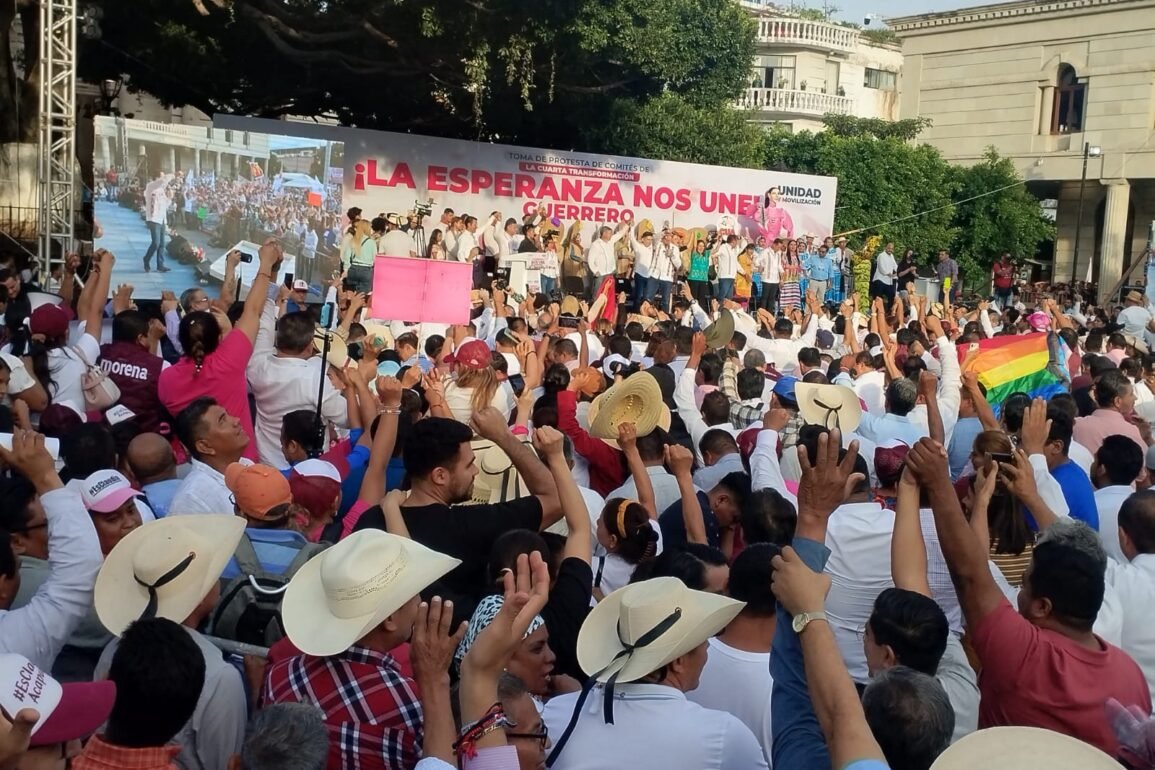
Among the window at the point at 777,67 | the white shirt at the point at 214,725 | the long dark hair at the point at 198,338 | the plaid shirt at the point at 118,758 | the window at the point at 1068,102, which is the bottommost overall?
the white shirt at the point at 214,725

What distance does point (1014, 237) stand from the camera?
115 feet

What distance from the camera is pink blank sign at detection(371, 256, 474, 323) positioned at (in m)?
9.16

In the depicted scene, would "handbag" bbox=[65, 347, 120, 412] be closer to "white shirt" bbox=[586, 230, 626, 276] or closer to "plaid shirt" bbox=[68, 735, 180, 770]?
"plaid shirt" bbox=[68, 735, 180, 770]

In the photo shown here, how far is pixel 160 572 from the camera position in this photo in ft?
11.3

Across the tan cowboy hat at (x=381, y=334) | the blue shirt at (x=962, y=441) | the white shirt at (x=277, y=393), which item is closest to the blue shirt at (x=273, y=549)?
the white shirt at (x=277, y=393)

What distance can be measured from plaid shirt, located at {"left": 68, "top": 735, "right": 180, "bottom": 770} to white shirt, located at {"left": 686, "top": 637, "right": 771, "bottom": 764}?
1464 mm

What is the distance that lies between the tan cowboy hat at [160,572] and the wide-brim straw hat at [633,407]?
2386 millimetres

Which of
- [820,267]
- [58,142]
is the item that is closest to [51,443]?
[58,142]

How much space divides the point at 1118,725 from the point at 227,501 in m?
3.16

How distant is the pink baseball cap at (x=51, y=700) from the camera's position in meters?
2.53

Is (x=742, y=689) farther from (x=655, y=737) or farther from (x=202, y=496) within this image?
(x=202, y=496)

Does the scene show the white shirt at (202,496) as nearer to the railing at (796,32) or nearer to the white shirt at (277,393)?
the white shirt at (277,393)

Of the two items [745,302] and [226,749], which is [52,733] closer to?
[226,749]

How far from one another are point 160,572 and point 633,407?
8.73ft
